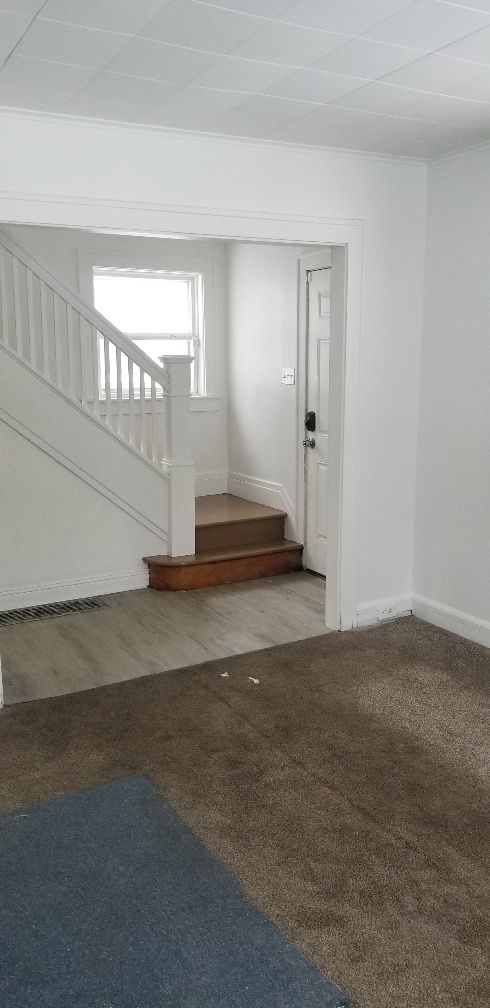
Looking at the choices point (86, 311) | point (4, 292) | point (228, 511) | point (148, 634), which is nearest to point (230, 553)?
point (228, 511)

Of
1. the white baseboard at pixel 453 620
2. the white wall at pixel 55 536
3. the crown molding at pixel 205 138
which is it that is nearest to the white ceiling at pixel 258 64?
the crown molding at pixel 205 138

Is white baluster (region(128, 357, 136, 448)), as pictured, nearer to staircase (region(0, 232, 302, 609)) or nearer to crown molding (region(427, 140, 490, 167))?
staircase (region(0, 232, 302, 609))

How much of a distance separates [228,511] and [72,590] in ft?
4.93

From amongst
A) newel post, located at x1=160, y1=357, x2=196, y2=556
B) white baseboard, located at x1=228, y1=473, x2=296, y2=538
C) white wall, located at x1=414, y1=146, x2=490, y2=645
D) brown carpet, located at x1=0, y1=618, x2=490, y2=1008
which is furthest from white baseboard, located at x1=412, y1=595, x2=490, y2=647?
newel post, located at x1=160, y1=357, x2=196, y2=556

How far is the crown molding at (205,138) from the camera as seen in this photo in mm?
3359

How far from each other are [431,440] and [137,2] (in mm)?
2903

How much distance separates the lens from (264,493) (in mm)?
6461

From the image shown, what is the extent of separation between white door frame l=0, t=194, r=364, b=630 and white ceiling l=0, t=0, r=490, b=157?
1.22ft

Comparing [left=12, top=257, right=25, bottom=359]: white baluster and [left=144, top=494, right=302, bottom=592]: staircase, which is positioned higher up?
[left=12, top=257, right=25, bottom=359]: white baluster

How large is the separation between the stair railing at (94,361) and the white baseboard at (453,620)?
1668 mm

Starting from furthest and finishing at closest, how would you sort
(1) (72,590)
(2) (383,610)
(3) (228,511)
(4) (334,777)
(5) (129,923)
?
(3) (228,511) < (1) (72,590) < (2) (383,610) < (4) (334,777) < (5) (129,923)

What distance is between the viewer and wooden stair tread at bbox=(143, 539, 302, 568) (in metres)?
5.43

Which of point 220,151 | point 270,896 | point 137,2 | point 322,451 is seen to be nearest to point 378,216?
point 220,151

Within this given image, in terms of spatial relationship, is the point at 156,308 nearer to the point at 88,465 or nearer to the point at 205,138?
the point at 88,465
